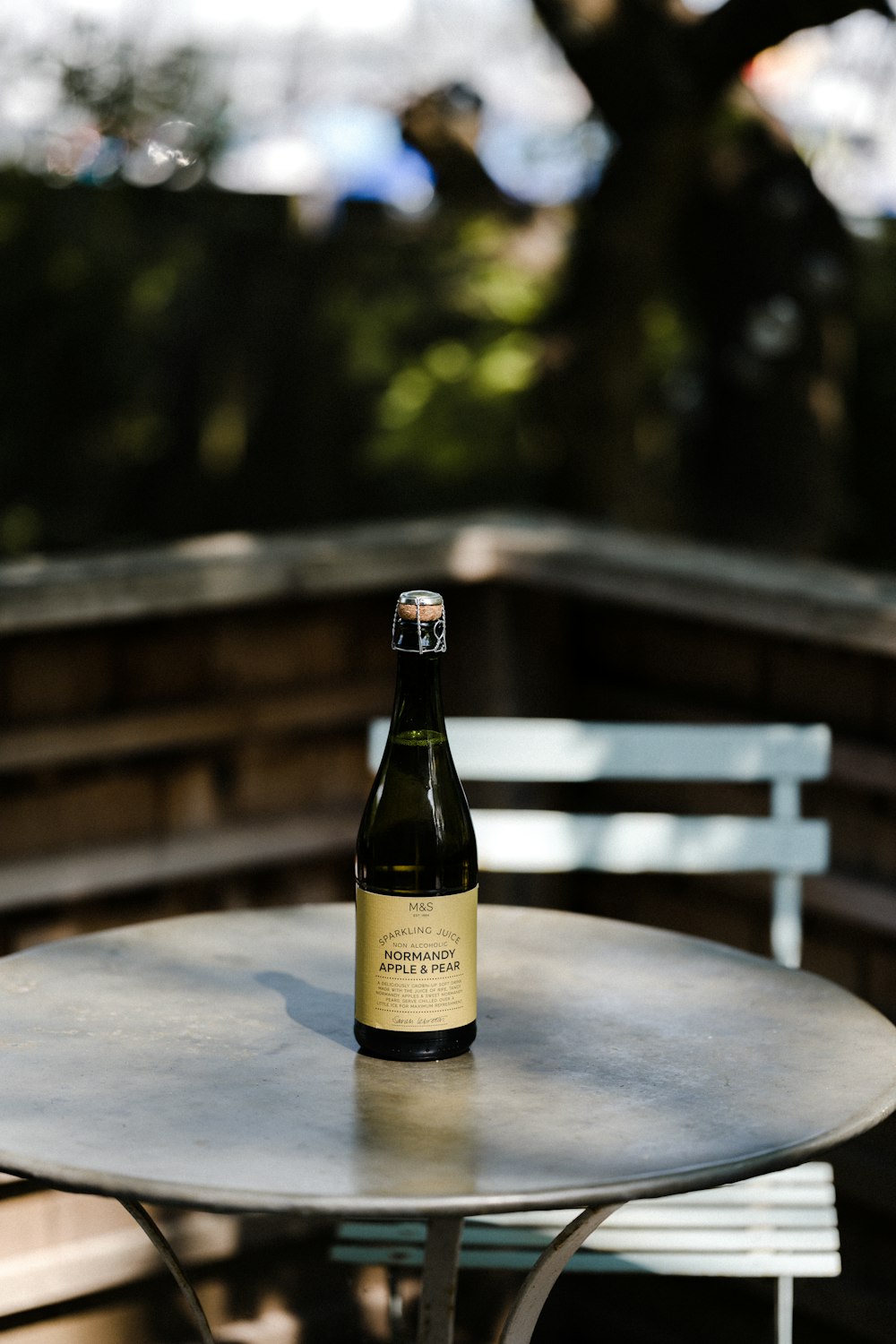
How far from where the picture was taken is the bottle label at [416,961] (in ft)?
4.14

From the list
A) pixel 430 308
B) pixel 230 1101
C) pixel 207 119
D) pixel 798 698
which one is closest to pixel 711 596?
pixel 798 698

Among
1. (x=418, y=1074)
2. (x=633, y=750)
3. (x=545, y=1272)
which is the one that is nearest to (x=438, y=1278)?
(x=545, y=1272)

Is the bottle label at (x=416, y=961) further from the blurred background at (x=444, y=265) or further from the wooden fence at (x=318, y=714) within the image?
the blurred background at (x=444, y=265)

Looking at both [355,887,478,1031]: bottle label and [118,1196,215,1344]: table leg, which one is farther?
[118,1196,215,1344]: table leg

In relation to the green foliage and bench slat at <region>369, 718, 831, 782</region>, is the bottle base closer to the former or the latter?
bench slat at <region>369, 718, 831, 782</region>

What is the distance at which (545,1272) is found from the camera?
4.36 feet

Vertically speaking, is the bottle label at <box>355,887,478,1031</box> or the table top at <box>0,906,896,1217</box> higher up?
the bottle label at <box>355,887,478,1031</box>

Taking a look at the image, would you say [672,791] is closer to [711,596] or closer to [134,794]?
[711,596]

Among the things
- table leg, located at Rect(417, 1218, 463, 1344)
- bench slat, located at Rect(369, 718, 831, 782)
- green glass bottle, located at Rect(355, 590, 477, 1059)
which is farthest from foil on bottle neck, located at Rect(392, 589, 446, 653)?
bench slat, located at Rect(369, 718, 831, 782)

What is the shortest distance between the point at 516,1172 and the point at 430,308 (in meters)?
6.39

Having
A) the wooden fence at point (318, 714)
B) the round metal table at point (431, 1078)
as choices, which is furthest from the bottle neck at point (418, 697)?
the wooden fence at point (318, 714)

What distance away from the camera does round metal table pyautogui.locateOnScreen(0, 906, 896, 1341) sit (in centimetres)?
109

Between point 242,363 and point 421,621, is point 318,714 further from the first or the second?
point 242,363

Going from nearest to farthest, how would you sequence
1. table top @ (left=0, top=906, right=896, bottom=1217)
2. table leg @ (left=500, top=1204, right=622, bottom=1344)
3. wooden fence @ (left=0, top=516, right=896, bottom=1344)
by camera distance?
table top @ (left=0, top=906, right=896, bottom=1217) < table leg @ (left=500, top=1204, right=622, bottom=1344) < wooden fence @ (left=0, top=516, right=896, bottom=1344)
